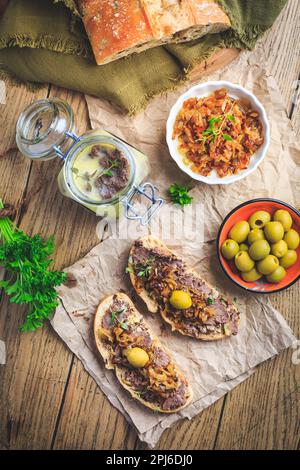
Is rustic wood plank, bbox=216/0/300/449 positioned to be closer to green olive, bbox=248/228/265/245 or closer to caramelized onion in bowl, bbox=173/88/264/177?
caramelized onion in bowl, bbox=173/88/264/177

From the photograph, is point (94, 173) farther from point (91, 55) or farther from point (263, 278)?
point (263, 278)

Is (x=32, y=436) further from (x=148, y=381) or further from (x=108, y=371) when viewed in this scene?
(x=148, y=381)

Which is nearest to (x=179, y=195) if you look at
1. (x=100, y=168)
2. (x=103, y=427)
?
(x=100, y=168)

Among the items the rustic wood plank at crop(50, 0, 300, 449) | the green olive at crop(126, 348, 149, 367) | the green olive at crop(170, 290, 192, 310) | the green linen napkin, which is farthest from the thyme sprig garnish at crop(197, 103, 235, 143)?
the green olive at crop(126, 348, 149, 367)

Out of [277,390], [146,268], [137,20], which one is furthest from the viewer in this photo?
[277,390]

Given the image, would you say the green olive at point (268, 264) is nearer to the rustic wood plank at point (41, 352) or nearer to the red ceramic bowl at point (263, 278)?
the red ceramic bowl at point (263, 278)

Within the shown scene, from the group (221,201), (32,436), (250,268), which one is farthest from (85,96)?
(32,436)
